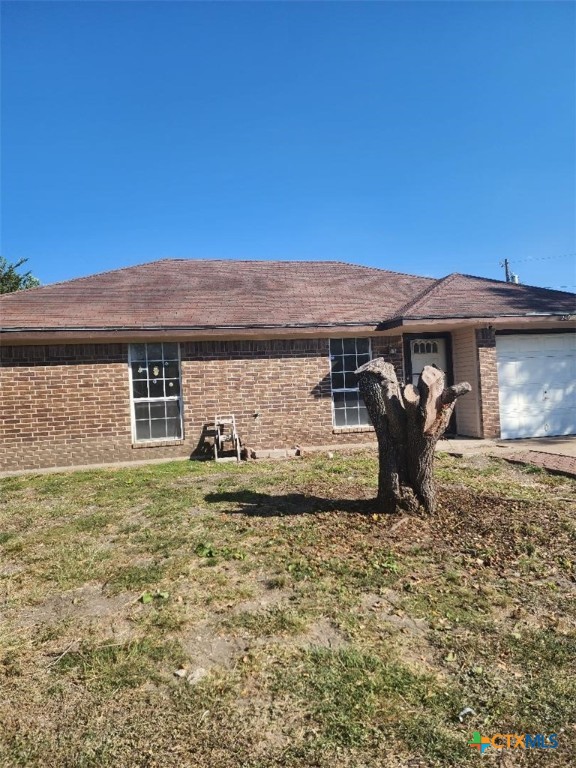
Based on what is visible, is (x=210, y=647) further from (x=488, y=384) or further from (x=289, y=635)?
(x=488, y=384)

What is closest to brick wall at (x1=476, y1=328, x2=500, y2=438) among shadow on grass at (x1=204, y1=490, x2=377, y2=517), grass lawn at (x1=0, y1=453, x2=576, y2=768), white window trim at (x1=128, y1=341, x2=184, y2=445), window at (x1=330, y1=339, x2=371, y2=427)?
window at (x1=330, y1=339, x2=371, y2=427)

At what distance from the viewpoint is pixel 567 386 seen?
40.3 ft

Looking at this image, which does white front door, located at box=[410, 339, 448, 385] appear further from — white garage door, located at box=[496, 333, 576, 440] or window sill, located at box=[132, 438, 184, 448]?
window sill, located at box=[132, 438, 184, 448]

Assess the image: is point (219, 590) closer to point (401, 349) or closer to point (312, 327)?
point (312, 327)

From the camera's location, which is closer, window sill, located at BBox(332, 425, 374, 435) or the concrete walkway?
the concrete walkway

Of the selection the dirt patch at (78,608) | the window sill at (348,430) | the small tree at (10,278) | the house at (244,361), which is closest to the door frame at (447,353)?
the house at (244,361)

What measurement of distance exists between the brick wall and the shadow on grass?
21.9 feet

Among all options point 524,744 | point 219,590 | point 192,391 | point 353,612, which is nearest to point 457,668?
point 524,744

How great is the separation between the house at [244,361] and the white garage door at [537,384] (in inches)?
1.2

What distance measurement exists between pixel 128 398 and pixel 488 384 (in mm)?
8493

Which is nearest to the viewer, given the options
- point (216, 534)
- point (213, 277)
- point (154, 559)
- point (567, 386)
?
point (154, 559)

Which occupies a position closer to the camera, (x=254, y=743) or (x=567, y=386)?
(x=254, y=743)

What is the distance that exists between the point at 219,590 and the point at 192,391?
7555 millimetres

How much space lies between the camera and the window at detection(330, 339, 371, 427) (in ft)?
39.6
